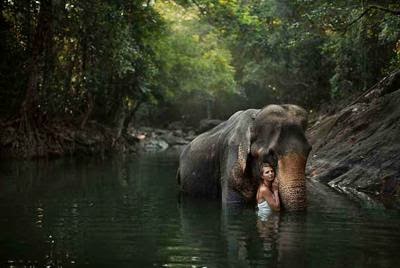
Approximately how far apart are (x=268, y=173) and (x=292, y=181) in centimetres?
52

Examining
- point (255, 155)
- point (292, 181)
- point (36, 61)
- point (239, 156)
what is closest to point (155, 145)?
point (36, 61)

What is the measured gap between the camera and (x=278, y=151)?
1048 cm

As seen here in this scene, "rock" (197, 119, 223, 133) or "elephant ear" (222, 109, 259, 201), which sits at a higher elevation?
"rock" (197, 119, 223, 133)

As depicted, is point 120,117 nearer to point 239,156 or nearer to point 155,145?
point 155,145

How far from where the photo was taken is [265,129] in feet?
35.9

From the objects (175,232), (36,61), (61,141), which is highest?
(36,61)

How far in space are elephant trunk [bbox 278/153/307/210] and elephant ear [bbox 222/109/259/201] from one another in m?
0.90

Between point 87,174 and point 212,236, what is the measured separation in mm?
10299

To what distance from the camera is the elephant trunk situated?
1020 centimetres

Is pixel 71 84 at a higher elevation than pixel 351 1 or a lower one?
lower

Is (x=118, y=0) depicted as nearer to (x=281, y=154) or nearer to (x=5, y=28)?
(x=5, y=28)

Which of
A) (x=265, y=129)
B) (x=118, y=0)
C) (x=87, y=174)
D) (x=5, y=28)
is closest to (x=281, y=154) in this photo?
(x=265, y=129)

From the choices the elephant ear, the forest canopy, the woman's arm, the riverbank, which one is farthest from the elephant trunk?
the riverbank

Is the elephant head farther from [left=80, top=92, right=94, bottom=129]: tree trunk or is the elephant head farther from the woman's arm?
[left=80, top=92, right=94, bottom=129]: tree trunk
